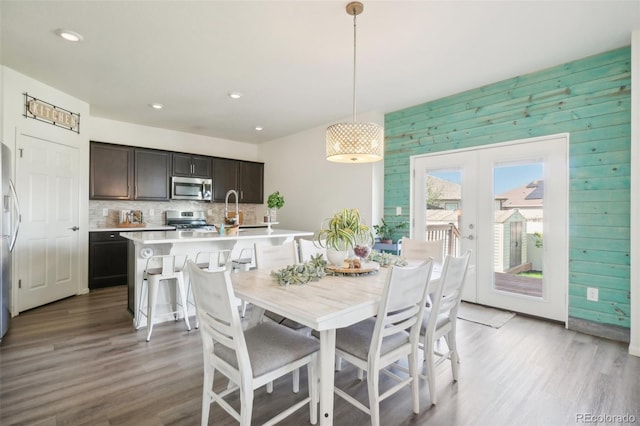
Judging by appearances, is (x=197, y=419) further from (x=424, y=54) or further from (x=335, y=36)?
(x=424, y=54)

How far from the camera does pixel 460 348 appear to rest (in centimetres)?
271

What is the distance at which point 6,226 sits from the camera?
282 centimetres

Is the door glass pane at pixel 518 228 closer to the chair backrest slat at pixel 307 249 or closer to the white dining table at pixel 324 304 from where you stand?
the chair backrest slat at pixel 307 249

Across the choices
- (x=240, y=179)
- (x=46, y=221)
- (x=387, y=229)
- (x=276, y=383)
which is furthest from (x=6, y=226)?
(x=387, y=229)

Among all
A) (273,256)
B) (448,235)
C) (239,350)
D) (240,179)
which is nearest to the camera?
(239,350)

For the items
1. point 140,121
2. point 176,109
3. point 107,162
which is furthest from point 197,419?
point 140,121

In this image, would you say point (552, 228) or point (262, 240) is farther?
point (262, 240)

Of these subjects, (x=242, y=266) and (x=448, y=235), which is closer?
(x=242, y=266)

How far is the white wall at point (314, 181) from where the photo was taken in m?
4.77

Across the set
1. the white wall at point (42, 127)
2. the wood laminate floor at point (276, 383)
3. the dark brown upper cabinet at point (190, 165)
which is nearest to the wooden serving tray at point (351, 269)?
the wood laminate floor at point (276, 383)

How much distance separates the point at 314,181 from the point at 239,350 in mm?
4415

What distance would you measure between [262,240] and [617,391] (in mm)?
3364

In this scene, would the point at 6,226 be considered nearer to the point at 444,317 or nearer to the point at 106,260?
the point at 106,260

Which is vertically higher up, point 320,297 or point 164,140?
point 164,140
